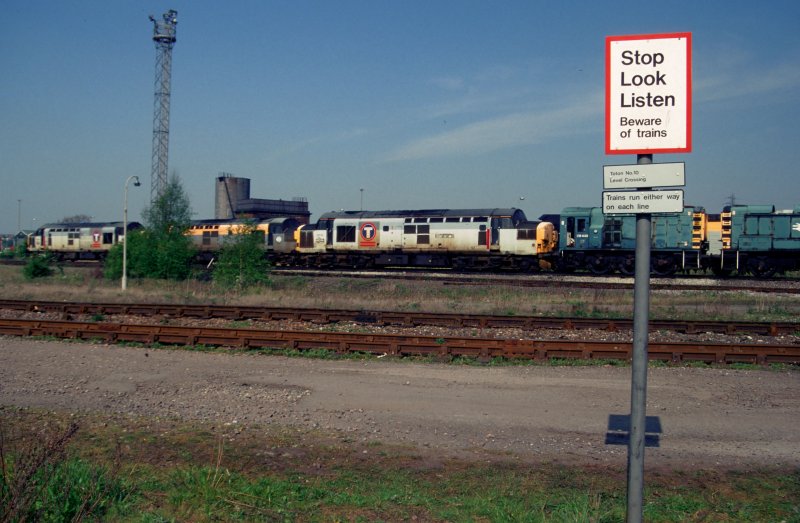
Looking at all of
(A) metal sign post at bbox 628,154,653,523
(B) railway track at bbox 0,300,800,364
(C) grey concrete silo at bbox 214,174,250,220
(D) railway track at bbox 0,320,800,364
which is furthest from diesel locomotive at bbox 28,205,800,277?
(C) grey concrete silo at bbox 214,174,250,220

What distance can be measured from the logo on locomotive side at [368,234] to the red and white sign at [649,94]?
32407 mm

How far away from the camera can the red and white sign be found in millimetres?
4375

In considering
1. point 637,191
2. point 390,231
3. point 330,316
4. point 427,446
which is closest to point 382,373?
point 427,446

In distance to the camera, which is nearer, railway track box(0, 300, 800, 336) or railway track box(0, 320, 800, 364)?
railway track box(0, 320, 800, 364)

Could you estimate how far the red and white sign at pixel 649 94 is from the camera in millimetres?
4375

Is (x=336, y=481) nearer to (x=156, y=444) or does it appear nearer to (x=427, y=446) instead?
(x=427, y=446)

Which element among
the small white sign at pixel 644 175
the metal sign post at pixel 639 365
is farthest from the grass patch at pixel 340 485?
the small white sign at pixel 644 175

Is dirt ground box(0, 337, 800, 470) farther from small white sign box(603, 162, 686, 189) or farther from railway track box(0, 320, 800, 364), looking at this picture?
small white sign box(603, 162, 686, 189)

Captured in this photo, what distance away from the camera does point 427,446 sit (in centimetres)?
848

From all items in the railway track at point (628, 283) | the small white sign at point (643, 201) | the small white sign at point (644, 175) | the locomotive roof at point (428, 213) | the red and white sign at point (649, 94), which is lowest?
the railway track at point (628, 283)

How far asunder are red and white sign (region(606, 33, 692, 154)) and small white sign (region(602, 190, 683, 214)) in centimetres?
29

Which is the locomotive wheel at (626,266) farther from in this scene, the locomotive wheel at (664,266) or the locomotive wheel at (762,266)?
the locomotive wheel at (762,266)

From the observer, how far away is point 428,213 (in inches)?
1436

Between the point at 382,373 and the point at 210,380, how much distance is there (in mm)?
3190
